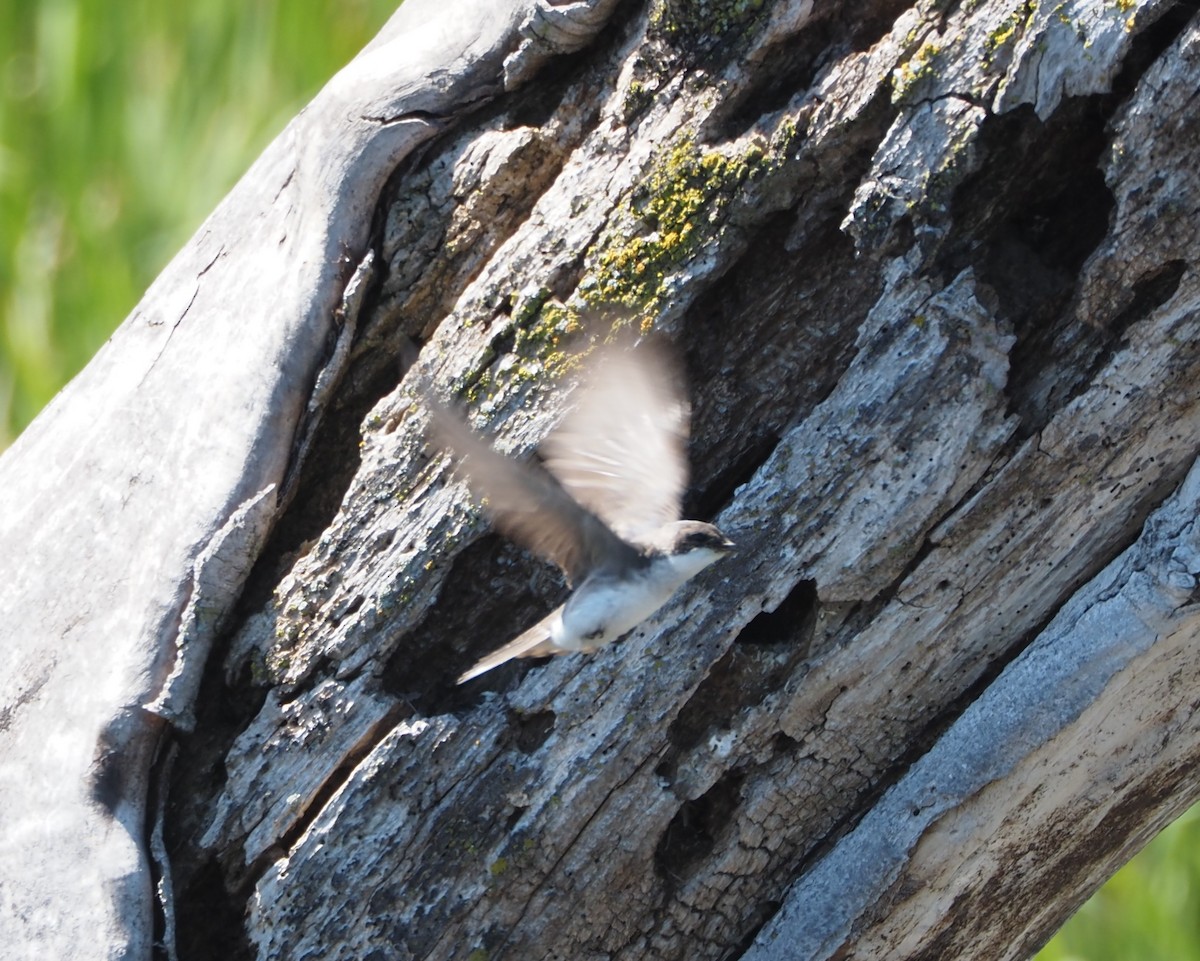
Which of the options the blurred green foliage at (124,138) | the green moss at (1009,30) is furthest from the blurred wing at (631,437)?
the blurred green foliage at (124,138)

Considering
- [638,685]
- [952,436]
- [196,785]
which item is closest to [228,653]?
[196,785]

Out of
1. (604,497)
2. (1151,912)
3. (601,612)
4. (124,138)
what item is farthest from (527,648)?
(124,138)

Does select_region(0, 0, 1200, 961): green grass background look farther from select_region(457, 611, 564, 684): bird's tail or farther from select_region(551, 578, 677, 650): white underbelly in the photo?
select_region(551, 578, 677, 650): white underbelly

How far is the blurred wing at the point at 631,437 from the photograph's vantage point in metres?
2.33

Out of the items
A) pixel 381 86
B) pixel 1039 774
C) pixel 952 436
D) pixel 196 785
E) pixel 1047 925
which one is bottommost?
pixel 1047 925

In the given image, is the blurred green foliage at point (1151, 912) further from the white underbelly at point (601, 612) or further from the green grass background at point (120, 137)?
the white underbelly at point (601, 612)

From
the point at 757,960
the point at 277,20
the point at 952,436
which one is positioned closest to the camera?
the point at 952,436

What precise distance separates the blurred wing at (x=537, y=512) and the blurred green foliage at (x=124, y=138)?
3292 millimetres

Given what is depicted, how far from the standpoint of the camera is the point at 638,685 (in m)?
2.34

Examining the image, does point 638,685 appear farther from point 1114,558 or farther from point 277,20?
point 277,20

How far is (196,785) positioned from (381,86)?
1.38m

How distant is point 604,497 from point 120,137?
143 inches

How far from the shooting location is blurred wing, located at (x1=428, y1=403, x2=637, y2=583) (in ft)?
7.02

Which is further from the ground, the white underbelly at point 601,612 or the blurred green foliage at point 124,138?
the blurred green foliage at point 124,138
